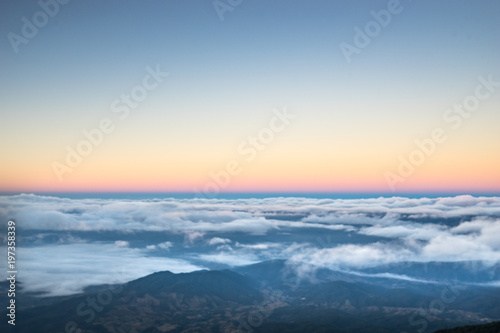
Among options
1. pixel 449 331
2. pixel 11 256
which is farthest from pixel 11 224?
pixel 449 331

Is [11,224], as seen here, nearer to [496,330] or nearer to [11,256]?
[11,256]

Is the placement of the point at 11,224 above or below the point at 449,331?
above

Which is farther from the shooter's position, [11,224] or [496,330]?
[496,330]

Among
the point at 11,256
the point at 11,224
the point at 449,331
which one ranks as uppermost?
the point at 11,224

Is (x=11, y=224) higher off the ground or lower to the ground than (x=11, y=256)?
higher

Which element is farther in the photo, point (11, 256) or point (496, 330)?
point (496, 330)

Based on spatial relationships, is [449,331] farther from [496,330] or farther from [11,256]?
[11,256]

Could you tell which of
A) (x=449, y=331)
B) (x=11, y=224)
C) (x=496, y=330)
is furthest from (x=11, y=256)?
(x=496, y=330)

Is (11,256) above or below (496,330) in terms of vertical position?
above
